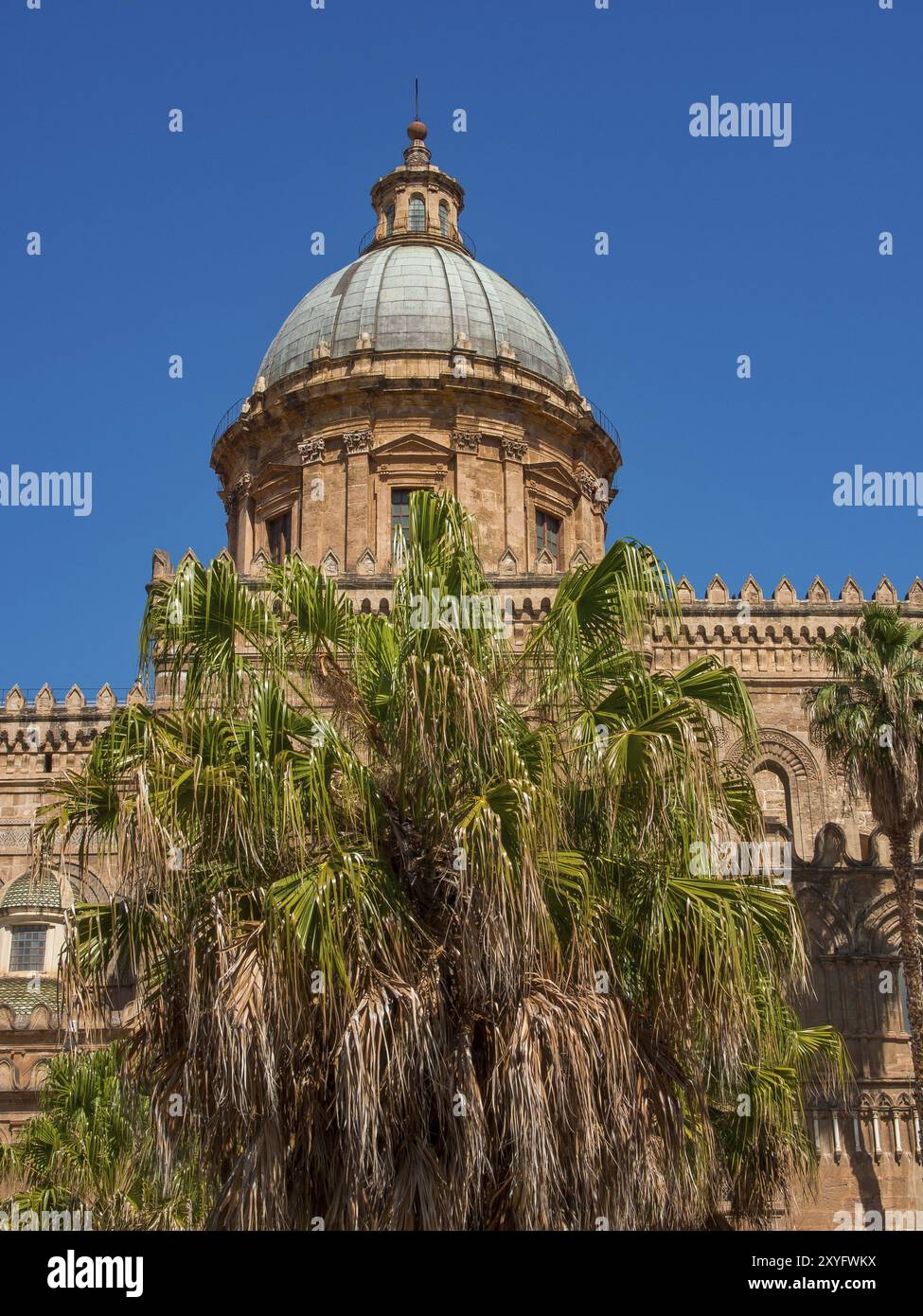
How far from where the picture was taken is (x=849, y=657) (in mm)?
25266

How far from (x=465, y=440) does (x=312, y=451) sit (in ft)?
12.0

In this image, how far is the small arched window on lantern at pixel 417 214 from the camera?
45.4 metres

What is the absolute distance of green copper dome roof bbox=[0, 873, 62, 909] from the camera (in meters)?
32.3

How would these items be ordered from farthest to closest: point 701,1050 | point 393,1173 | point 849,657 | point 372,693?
point 849,657, point 372,693, point 701,1050, point 393,1173

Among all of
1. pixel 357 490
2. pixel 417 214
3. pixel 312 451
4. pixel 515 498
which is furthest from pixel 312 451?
pixel 417 214

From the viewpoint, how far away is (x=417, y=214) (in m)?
45.7

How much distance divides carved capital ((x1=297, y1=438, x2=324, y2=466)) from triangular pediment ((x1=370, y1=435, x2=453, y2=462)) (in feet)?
4.47

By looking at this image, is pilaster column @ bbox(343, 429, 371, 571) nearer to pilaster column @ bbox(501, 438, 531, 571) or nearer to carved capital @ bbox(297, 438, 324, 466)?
carved capital @ bbox(297, 438, 324, 466)

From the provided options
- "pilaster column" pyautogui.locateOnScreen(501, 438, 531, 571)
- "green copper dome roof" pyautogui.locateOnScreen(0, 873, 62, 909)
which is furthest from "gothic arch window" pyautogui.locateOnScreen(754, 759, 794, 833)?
"green copper dome roof" pyautogui.locateOnScreen(0, 873, 62, 909)

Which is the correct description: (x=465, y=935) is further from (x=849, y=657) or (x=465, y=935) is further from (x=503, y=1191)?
(x=849, y=657)
